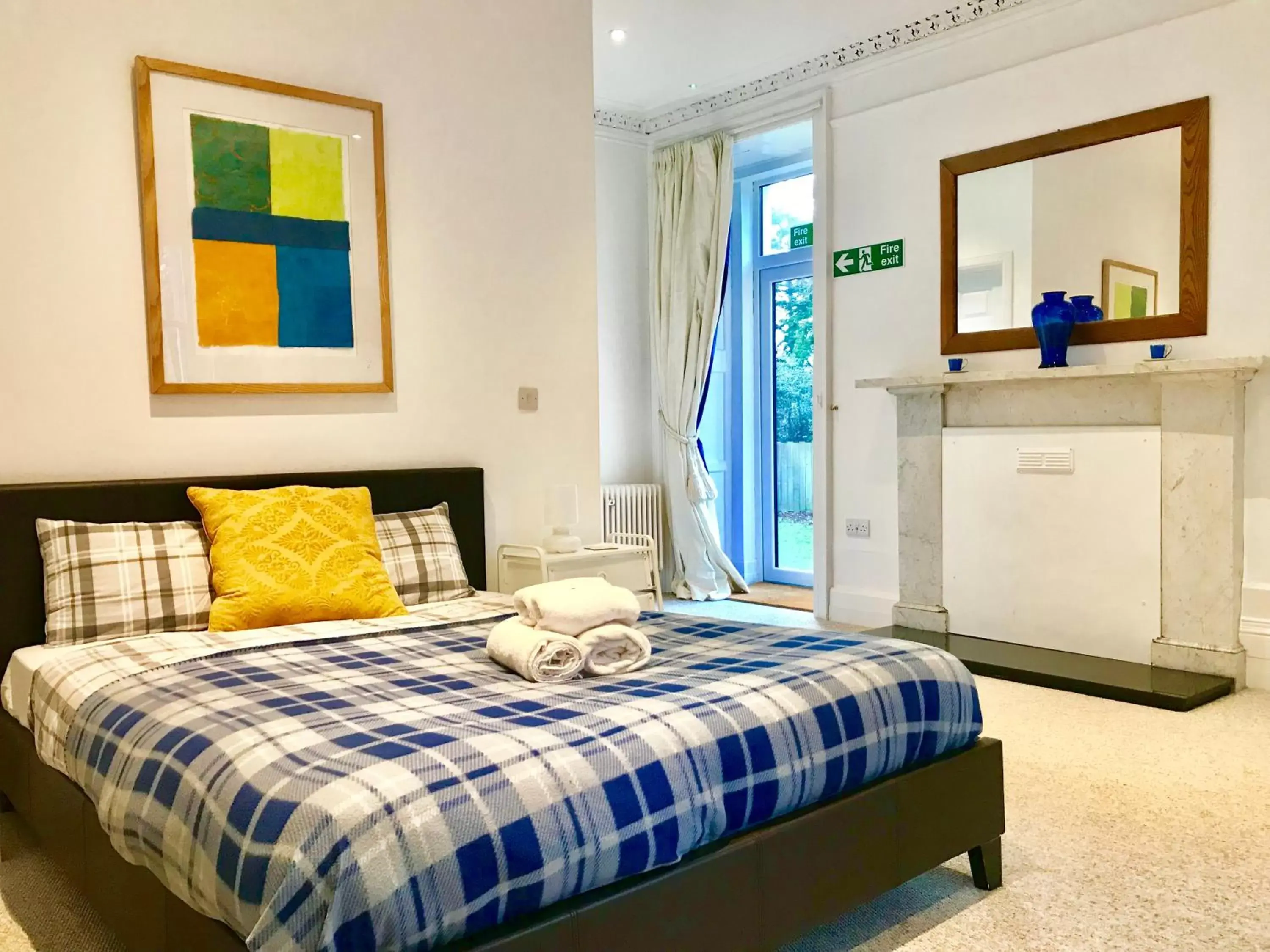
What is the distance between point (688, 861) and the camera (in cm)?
167

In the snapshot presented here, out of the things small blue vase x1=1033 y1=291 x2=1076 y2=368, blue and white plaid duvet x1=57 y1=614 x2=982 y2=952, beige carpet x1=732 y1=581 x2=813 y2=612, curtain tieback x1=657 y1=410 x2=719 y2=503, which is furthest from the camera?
curtain tieback x1=657 y1=410 x2=719 y2=503

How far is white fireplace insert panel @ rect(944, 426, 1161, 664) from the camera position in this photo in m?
4.15

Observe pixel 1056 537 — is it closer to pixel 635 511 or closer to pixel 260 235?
pixel 635 511

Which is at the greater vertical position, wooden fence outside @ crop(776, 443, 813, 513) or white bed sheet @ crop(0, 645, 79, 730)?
wooden fence outside @ crop(776, 443, 813, 513)

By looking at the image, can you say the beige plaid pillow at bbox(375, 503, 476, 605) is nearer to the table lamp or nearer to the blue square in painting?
the table lamp

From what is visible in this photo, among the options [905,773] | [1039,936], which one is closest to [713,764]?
[905,773]

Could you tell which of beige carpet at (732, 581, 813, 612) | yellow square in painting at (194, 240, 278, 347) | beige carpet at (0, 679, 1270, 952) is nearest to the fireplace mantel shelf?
beige carpet at (0, 679, 1270, 952)

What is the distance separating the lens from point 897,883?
2.07 m

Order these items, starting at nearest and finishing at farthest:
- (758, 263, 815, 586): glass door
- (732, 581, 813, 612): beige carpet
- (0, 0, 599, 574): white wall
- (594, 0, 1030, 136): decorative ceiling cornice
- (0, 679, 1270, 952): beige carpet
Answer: (0, 679, 1270, 952): beige carpet < (0, 0, 599, 574): white wall < (594, 0, 1030, 136): decorative ceiling cornice < (732, 581, 813, 612): beige carpet < (758, 263, 815, 586): glass door

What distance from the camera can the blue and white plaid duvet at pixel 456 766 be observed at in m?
1.38

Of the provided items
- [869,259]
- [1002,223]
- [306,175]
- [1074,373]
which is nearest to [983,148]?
[1002,223]

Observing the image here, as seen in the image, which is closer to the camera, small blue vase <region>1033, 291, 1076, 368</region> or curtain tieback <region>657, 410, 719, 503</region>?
small blue vase <region>1033, 291, 1076, 368</region>

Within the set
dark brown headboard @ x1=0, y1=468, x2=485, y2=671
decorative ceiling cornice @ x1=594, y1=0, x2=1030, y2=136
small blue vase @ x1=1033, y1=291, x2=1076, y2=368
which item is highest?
decorative ceiling cornice @ x1=594, y1=0, x2=1030, y2=136

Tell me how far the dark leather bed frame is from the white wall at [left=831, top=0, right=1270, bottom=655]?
252 cm
